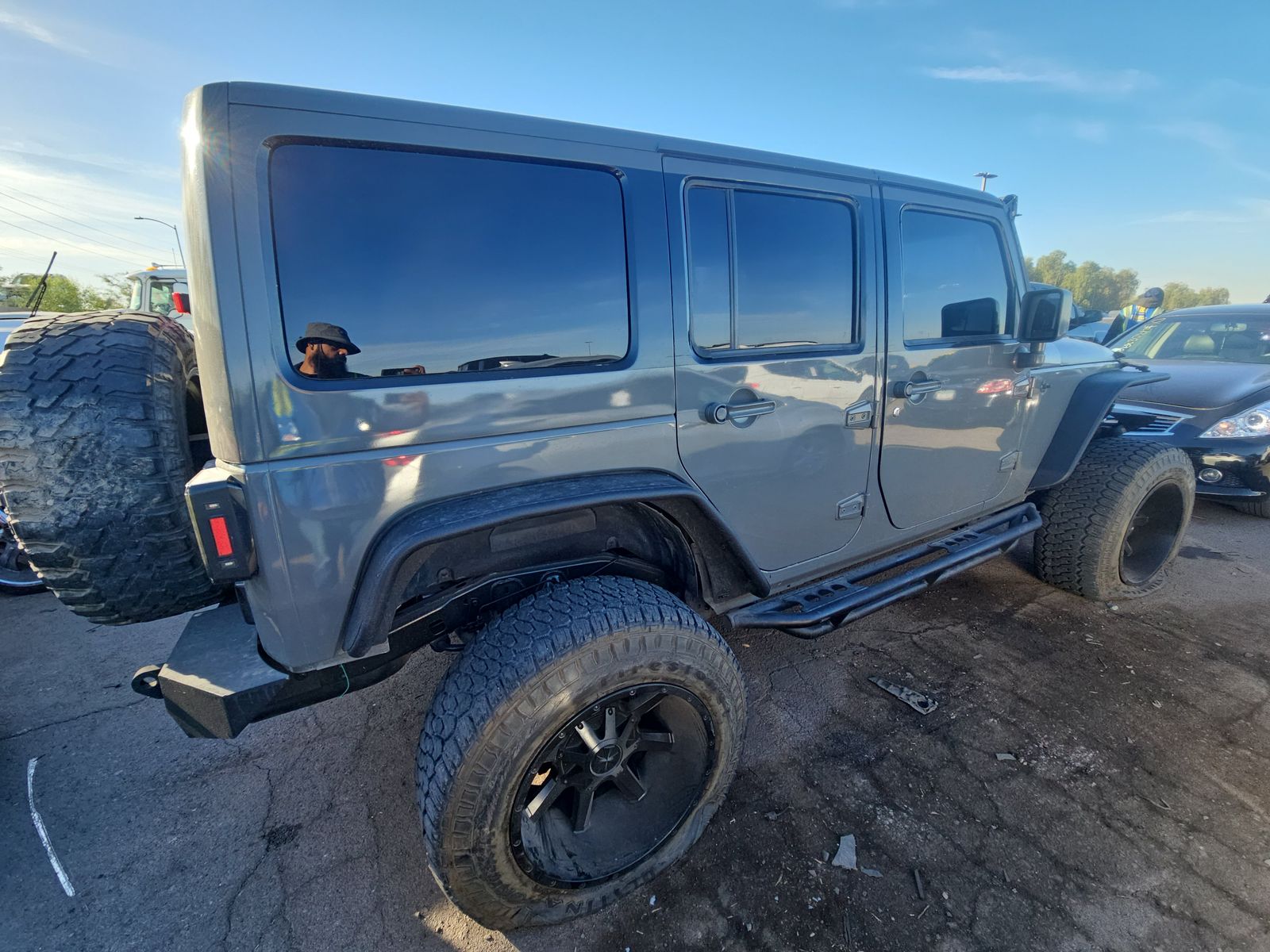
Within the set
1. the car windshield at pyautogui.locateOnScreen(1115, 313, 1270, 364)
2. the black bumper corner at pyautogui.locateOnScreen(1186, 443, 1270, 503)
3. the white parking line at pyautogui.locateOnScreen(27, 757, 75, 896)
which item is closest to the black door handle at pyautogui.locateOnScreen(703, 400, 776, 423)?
the white parking line at pyautogui.locateOnScreen(27, 757, 75, 896)

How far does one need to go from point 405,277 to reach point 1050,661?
3.47 meters

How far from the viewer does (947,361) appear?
2.67 m

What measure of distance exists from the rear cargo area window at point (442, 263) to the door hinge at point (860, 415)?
1.03 meters

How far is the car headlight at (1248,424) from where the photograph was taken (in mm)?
4652

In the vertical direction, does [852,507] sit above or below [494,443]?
below

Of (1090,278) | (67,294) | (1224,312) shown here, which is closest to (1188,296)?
(1090,278)

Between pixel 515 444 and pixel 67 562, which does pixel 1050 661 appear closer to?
pixel 515 444

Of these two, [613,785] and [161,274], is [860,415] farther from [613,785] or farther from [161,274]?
[161,274]

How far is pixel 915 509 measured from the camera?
279 centimetres

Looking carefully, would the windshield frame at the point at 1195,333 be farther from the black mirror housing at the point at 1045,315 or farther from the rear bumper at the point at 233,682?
the rear bumper at the point at 233,682

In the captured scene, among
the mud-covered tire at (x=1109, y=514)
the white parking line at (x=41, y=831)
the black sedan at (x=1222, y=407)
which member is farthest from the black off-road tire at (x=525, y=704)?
the black sedan at (x=1222, y=407)

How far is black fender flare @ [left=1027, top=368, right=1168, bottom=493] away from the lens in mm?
3293

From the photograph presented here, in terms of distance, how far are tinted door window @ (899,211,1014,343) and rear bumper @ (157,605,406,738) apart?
2.50m

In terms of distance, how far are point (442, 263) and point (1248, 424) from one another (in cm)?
616
